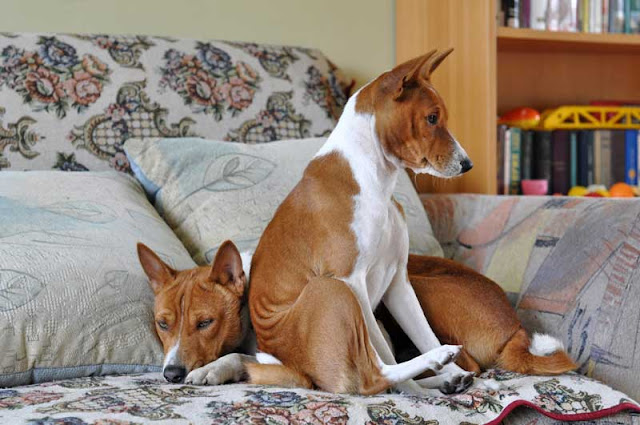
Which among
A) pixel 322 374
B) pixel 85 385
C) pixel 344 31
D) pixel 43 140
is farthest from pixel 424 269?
pixel 344 31

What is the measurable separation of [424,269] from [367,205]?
0.34m

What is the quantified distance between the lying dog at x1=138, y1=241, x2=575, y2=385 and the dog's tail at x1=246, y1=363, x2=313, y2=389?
0.06 meters

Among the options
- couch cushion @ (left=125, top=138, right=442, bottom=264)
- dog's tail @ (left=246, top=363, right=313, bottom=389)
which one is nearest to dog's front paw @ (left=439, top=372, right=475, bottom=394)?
dog's tail @ (left=246, top=363, right=313, bottom=389)

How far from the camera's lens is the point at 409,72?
133 cm

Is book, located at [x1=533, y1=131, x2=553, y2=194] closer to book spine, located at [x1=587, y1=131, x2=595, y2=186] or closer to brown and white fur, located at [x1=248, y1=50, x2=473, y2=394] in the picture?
book spine, located at [x1=587, y1=131, x2=595, y2=186]

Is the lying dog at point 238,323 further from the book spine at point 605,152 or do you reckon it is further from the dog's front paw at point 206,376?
the book spine at point 605,152

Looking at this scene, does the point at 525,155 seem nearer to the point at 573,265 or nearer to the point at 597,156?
the point at 597,156

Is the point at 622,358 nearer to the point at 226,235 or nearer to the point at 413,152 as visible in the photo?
the point at 413,152

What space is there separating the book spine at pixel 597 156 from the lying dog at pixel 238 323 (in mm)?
1117

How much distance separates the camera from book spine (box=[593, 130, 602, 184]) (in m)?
2.48

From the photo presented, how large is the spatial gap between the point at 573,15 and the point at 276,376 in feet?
5.36

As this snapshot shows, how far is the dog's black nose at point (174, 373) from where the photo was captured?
1.30 metres

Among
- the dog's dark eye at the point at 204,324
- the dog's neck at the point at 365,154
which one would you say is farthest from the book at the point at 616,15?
the dog's dark eye at the point at 204,324

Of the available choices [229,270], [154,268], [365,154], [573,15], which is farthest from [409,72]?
[573,15]
